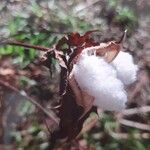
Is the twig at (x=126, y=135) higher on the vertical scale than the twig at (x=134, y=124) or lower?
lower

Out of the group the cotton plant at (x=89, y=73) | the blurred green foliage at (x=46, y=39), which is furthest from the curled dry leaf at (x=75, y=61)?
the blurred green foliage at (x=46, y=39)

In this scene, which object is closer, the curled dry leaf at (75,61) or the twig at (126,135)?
the curled dry leaf at (75,61)

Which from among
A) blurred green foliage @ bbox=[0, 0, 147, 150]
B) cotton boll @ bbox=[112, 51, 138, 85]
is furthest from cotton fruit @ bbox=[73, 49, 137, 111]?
blurred green foliage @ bbox=[0, 0, 147, 150]

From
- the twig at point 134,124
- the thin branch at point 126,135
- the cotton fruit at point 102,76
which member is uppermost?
the cotton fruit at point 102,76

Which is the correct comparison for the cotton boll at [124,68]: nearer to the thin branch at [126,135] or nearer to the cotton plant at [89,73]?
the cotton plant at [89,73]

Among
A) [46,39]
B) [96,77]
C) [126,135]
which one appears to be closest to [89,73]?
[96,77]

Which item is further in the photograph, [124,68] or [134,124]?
[134,124]

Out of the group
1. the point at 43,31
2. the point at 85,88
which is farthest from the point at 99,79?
the point at 43,31

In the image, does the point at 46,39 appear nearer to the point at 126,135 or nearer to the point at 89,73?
the point at 126,135
